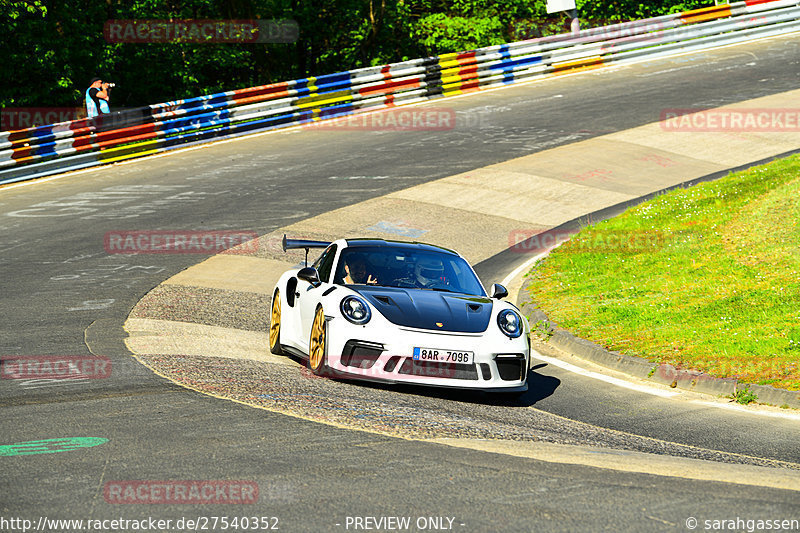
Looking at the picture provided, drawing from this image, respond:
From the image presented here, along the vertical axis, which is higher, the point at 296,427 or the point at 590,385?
the point at 296,427

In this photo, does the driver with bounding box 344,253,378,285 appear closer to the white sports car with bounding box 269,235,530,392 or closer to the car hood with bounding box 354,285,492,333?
the white sports car with bounding box 269,235,530,392

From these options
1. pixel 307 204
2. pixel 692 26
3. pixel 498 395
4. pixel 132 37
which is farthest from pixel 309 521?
pixel 692 26

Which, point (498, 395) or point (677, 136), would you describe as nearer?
point (498, 395)

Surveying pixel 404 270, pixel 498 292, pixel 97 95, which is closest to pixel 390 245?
pixel 404 270

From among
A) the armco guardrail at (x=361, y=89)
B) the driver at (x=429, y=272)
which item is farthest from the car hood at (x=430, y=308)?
the armco guardrail at (x=361, y=89)

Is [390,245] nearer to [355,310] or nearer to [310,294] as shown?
[310,294]

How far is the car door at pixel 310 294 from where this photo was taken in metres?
9.65

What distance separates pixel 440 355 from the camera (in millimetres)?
8547

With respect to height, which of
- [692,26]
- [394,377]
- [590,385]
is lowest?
[590,385]

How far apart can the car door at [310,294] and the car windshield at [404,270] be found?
0.59 ft

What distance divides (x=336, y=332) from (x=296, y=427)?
1949 millimetres

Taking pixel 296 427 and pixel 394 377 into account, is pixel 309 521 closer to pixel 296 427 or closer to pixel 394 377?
pixel 296 427

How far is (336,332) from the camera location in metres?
8.77

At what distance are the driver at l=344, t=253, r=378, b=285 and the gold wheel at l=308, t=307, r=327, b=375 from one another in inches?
28.5
